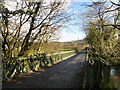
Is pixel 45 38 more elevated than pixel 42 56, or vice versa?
pixel 45 38

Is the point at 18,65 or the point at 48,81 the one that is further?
the point at 18,65

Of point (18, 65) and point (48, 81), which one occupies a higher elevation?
point (18, 65)

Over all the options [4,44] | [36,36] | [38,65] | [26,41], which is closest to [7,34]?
[4,44]

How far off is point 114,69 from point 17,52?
8475mm

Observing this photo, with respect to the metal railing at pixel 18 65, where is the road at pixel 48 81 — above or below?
below

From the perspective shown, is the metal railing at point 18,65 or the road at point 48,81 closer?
the road at point 48,81

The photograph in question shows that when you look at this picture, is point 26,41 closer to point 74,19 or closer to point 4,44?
point 4,44

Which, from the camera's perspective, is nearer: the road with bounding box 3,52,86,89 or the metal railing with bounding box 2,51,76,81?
the road with bounding box 3,52,86,89

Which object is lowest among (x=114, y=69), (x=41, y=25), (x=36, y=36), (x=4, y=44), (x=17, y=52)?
(x=114, y=69)

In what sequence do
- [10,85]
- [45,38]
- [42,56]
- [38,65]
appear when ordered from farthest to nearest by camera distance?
1. [45,38]
2. [42,56]
3. [38,65]
4. [10,85]

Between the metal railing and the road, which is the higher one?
the metal railing

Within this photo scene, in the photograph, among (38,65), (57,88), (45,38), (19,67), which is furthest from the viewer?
(45,38)

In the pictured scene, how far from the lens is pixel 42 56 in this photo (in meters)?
9.12

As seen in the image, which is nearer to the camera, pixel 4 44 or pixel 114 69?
pixel 4 44
